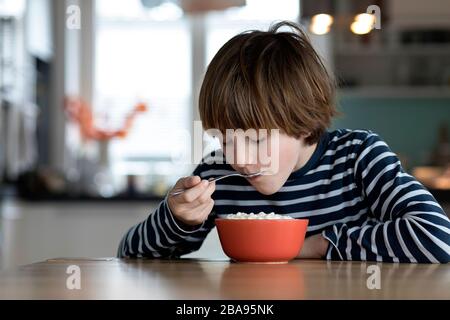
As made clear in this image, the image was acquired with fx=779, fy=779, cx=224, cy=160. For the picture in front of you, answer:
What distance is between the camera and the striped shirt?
3.85 ft

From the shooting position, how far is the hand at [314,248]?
47.9 inches

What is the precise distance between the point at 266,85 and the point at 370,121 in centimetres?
399

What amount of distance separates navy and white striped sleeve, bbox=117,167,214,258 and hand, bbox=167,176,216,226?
0.03m

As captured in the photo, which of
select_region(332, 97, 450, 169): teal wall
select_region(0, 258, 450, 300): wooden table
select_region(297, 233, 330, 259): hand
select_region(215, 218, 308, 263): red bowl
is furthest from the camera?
select_region(332, 97, 450, 169): teal wall

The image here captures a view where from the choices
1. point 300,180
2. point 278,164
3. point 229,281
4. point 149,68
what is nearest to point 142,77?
point 149,68

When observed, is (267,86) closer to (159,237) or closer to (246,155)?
(246,155)

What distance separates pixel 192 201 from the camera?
46.1 inches

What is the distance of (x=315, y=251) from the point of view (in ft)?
4.02

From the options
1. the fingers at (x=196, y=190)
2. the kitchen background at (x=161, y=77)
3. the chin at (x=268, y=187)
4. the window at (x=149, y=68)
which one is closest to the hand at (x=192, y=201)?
the fingers at (x=196, y=190)

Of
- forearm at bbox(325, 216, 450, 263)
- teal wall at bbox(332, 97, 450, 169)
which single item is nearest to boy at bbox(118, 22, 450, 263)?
forearm at bbox(325, 216, 450, 263)

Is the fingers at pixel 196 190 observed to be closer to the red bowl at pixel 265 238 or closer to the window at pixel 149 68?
the red bowl at pixel 265 238

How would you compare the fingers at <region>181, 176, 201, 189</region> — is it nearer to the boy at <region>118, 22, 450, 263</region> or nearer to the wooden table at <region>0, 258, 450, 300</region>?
the boy at <region>118, 22, 450, 263</region>
